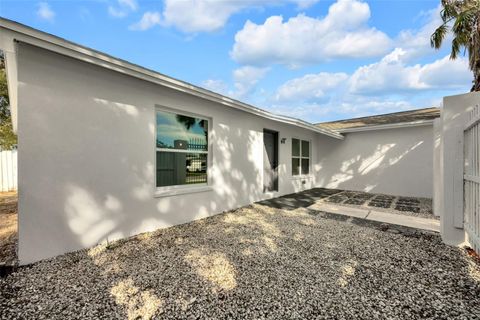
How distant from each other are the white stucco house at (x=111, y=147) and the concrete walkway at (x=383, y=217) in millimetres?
2363

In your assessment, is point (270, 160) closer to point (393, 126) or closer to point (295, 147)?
point (295, 147)

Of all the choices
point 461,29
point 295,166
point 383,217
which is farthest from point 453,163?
point 461,29

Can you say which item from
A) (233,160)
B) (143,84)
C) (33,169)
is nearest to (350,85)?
(233,160)

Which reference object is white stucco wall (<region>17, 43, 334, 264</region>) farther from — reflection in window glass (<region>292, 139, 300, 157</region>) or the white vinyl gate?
reflection in window glass (<region>292, 139, 300, 157</region>)

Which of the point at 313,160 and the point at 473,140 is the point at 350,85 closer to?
the point at 313,160

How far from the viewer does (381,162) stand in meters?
9.72

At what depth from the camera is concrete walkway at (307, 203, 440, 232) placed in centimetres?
493

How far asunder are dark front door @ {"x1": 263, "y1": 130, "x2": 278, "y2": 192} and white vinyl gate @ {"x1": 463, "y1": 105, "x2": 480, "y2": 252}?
5.41 m

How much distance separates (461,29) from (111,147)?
432 inches

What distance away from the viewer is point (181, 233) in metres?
4.43

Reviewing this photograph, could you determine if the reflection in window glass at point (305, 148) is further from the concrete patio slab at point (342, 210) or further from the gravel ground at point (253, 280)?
the gravel ground at point (253, 280)

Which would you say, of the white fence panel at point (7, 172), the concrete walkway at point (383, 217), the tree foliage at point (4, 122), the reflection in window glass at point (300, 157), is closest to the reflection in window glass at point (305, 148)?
the reflection in window glass at point (300, 157)

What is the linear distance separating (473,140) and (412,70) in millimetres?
18907

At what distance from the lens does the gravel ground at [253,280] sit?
212 centimetres
